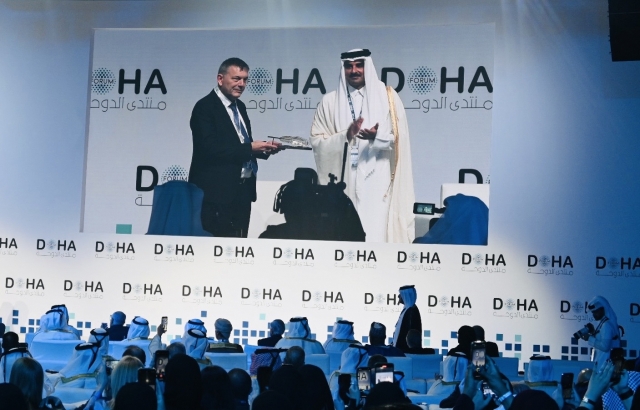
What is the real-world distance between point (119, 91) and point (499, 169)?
4461 mm

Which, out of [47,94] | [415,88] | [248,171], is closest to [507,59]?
[415,88]

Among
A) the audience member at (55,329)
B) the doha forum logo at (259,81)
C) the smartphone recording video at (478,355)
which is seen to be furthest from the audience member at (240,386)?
the doha forum logo at (259,81)

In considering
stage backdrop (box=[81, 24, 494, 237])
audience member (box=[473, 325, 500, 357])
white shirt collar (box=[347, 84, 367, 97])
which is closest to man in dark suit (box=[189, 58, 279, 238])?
stage backdrop (box=[81, 24, 494, 237])

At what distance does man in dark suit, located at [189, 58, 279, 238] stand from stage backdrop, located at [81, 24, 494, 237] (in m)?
0.11

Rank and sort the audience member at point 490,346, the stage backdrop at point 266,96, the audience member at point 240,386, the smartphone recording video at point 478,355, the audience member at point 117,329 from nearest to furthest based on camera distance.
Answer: the smartphone recording video at point 478,355 < the audience member at point 240,386 < the audience member at point 490,346 < the audience member at point 117,329 < the stage backdrop at point 266,96

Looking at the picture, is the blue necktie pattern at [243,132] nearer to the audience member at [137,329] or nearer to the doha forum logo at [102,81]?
the doha forum logo at [102,81]

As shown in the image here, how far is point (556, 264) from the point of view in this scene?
33.5 feet

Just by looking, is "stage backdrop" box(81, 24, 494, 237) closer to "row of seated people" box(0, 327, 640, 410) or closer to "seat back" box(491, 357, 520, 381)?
"seat back" box(491, 357, 520, 381)

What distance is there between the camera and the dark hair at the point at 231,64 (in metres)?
10.9

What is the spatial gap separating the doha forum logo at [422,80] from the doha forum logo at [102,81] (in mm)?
3469

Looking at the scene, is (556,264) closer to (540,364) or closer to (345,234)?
(345,234)

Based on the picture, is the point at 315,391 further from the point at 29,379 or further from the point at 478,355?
the point at 29,379

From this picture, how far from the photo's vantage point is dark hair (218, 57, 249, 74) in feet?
35.9

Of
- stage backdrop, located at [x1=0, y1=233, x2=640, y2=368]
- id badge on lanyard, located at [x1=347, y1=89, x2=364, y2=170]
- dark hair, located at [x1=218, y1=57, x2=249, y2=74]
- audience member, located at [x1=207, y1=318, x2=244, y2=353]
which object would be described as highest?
dark hair, located at [x1=218, y1=57, x2=249, y2=74]
